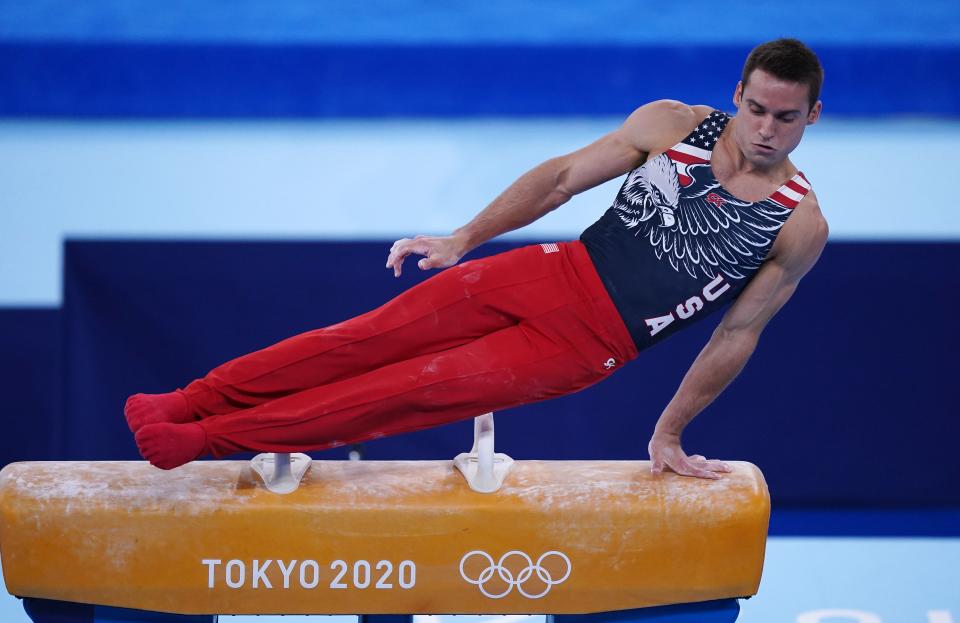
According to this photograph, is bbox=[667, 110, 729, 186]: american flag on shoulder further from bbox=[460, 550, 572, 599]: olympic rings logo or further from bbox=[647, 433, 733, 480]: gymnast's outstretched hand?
bbox=[460, 550, 572, 599]: olympic rings logo

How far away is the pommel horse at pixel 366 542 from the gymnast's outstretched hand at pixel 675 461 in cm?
6

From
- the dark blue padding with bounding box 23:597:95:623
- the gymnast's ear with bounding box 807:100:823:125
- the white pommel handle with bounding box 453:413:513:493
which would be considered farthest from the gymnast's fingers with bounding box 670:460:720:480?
the dark blue padding with bounding box 23:597:95:623

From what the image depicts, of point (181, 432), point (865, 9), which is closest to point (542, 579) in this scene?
point (181, 432)

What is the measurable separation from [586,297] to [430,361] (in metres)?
0.45

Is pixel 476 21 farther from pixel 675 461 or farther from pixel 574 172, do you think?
pixel 675 461

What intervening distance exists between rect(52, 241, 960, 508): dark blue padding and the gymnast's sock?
1.70 meters

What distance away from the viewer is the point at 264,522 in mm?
2971

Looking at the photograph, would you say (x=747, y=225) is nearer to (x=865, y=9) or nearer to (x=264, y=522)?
(x=264, y=522)

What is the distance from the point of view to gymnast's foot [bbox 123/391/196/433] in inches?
113

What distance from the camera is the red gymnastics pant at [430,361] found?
2.97m

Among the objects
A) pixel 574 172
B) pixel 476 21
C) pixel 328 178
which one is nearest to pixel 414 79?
pixel 476 21

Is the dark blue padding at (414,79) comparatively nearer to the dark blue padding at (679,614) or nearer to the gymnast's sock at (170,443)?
the dark blue padding at (679,614)

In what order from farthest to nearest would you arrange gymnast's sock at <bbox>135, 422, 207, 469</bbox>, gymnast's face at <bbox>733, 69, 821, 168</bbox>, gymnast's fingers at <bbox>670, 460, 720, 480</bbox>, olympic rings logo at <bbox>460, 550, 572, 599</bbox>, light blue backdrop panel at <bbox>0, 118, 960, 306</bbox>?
light blue backdrop panel at <bbox>0, 118, 960, 306</bbox> < gymnast's fingers at <bbox>670, 460, 720, 480</bbox> < olympic rings logo at <bbox>460, 550, 572, 599</bbox> < gymnast's face at <bbox>733, 69, 821, 168</bbox> < gymnast's sock at <bbox>135, 422, 207, 469</bbox>

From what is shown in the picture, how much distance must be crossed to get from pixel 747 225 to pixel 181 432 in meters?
1.52
